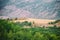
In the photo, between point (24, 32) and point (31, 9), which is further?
point (31, 9)

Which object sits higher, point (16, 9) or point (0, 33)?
point (16, 9)

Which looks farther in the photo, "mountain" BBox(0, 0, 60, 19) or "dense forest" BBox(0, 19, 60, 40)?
"mountain" BBox(0, 0, 60, 19)

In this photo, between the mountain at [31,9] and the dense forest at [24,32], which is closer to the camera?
the dense forest at [24,32]

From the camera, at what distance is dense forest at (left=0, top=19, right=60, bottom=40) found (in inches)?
245

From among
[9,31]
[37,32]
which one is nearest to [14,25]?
[9,31]

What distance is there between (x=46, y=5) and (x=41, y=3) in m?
0.16

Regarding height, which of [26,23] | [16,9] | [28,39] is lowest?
[28,39]

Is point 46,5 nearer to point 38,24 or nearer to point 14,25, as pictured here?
point 38,24

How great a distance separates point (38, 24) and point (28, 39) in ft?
1.63

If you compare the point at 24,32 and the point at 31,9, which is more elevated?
the point at 31,9

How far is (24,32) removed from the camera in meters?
6.34

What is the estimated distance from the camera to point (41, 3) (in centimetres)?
648

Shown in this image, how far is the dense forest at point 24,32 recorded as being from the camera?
20.4 feet

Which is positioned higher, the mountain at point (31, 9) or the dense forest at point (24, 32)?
the mountain at point (31, 9)
